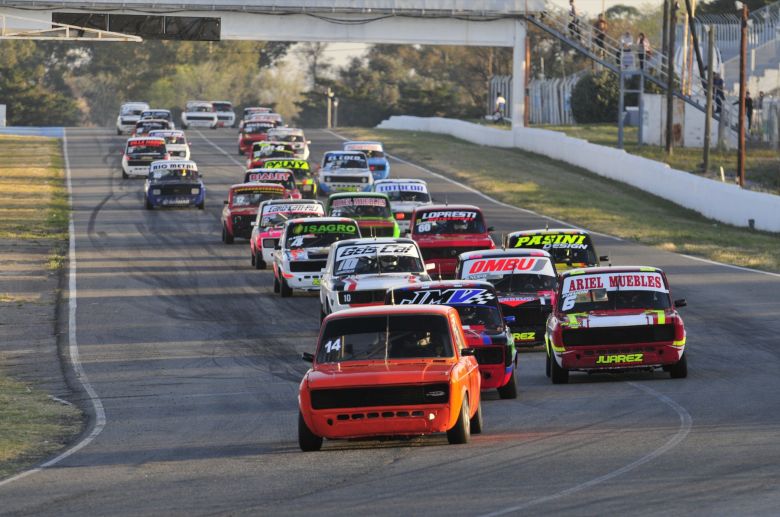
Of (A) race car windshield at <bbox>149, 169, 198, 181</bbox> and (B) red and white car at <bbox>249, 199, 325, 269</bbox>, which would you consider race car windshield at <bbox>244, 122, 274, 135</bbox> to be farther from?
(B) red and white car at <bbox>249, 199, 325, 269</bbox>

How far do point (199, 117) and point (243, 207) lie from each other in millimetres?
54687

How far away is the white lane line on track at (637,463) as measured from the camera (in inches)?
473

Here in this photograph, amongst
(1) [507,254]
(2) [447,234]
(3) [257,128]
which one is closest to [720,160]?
(3) [257,128]

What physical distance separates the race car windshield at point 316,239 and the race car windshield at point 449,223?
6.54 ft

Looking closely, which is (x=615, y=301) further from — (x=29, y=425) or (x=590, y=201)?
(x=590, y=201)

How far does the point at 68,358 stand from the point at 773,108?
4725 cm

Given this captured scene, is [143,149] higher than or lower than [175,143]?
lower

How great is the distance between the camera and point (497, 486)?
1285 cm

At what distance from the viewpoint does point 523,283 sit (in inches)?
Answer: 928

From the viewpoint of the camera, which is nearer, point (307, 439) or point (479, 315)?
point (307, 439)

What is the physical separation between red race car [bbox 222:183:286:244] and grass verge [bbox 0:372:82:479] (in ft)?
61.9

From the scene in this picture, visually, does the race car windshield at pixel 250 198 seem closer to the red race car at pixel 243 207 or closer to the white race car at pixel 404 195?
the red race car at pixel 243 207

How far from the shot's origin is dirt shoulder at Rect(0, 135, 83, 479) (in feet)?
55.7

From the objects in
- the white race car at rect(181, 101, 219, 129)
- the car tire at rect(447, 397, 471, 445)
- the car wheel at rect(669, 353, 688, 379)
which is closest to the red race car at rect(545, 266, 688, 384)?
the car wheel at rect(669, 353, 688, 379)
